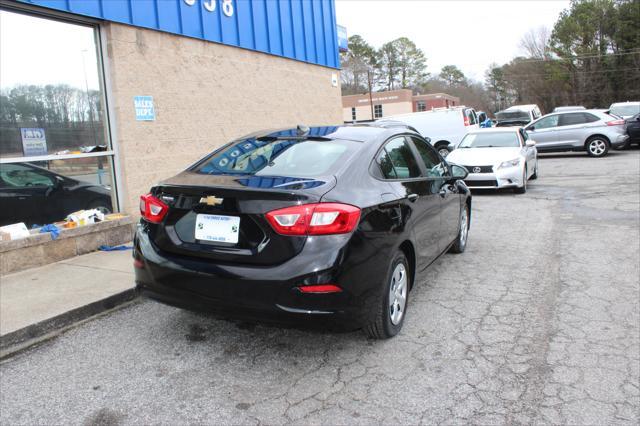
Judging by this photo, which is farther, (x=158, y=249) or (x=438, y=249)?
(x=438, y=249)

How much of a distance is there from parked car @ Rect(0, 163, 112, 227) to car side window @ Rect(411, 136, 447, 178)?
180 inches

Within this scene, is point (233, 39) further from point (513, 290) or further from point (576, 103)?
point (576, 103)

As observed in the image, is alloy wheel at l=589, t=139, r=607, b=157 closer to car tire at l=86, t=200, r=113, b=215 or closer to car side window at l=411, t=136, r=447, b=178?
car side window at l=411, t=136, r=447, b=178

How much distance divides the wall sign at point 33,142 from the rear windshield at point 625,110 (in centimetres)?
2090

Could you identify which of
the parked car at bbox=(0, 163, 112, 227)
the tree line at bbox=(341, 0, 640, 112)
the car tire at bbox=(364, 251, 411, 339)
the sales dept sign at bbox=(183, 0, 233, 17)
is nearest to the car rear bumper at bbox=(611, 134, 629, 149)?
the sales dept sign at bbox=(183, 0, 233, 17)

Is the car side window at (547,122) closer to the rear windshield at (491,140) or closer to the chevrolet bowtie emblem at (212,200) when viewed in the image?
the rear windshield at (491,140)

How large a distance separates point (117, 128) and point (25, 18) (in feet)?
5.49

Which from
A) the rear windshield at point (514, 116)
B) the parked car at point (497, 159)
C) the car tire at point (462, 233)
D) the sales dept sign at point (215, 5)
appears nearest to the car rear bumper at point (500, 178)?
the parked car at point (497, 159)

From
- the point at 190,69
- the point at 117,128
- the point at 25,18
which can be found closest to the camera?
the point at 25,18

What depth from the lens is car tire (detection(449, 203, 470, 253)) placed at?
602 cm

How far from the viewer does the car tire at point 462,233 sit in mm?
6023

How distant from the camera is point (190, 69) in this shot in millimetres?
8133

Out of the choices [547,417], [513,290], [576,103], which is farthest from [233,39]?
[576,103]

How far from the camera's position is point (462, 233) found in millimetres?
6199
